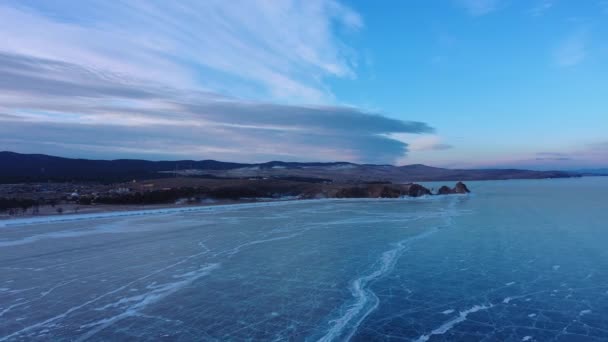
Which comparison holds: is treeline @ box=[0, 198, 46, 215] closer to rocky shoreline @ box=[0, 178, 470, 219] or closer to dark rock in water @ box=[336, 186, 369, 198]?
rocky shoreline @ box=[0, 178, 470, 219]

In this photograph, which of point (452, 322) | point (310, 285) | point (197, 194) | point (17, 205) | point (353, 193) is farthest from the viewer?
point (353, 193)

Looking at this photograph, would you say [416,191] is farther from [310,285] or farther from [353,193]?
[310,285]

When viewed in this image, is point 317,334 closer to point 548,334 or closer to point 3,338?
point 548,334

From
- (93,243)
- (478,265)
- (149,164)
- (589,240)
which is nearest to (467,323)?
(478,265)

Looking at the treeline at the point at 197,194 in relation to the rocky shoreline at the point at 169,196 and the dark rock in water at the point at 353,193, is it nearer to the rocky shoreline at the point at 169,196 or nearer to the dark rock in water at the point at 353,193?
the rocky shoreline at the point at 169,196

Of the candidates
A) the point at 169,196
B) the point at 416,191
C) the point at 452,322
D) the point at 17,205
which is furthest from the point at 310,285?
the point at 416,191

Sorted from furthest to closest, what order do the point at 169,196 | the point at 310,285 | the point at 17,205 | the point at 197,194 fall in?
the point at 197,194, the point at 169,196, the point at 17,205, the point at 310,285

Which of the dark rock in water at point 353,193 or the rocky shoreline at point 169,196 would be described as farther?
the dark rock in water at point 353,193

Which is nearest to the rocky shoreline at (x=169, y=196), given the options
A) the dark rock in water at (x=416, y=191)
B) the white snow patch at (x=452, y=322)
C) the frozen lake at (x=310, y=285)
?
the dark rock in water at (x=416, y=191)

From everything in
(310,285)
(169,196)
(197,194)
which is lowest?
(310,285)

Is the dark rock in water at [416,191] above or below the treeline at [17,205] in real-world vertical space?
above
